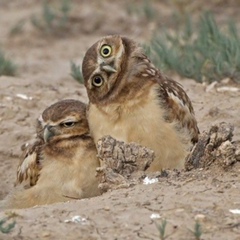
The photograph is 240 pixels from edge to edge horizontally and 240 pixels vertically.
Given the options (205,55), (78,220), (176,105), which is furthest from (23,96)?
(78,220)

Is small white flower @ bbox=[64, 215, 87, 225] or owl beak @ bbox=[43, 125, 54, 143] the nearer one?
small white flower @ bbox=[64, 215, 87, 225]

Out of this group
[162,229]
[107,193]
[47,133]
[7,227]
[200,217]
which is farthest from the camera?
[47,133]

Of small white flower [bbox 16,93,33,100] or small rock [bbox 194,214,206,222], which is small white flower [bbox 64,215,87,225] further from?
small white flower [bbox 16,93,33,100]

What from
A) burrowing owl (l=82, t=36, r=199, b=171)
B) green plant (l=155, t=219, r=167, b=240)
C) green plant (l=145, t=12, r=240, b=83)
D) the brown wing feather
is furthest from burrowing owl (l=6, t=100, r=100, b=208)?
green plant (l=145, t=12, r=240, b=83)

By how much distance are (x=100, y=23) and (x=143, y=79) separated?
6617 mm

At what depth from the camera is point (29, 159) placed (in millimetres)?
8039

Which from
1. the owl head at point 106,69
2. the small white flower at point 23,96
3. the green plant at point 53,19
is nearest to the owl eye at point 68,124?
the owl head at point 106,69

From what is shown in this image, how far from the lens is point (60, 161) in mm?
7863

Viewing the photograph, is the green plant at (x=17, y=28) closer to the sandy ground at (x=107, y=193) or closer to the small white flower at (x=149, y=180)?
the sandy ground at (x=107, y=193)

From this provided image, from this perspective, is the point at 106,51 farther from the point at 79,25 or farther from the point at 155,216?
the point at 79,25

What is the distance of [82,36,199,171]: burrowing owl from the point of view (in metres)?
7.72

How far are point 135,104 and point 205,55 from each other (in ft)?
8.74

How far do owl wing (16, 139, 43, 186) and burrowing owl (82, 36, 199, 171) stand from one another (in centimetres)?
47

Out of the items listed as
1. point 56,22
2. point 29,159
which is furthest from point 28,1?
point 29,159
